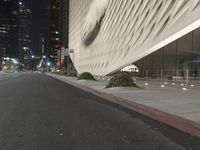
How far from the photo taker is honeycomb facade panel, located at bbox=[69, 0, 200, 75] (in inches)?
A: 1060

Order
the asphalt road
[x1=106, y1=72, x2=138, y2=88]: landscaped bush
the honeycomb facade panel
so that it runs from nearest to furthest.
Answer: the asphalt road < [x1=106, y1=72, x2=138, y2=88]: landscaped bush < the honeycomb facade panel

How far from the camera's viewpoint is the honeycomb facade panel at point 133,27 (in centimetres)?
2692

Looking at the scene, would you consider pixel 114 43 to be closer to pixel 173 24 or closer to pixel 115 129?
pixel 173 24

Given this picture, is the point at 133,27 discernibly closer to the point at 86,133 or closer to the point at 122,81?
the point at 122,81

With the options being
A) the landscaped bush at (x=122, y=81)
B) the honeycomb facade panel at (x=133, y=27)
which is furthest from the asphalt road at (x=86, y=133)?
the honeycomb facade panel at (x=133, y=27)

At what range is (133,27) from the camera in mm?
39719

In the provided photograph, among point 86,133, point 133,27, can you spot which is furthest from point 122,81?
point 86,133

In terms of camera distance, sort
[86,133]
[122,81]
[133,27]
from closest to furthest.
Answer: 1. [86,133]
2. [122,81]
3. [133,27]

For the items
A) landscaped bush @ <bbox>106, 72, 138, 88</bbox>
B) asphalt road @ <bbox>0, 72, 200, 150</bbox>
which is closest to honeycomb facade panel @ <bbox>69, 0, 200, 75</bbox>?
landscaped bush @ <bbox>106, 72, 138, 88</bbox>

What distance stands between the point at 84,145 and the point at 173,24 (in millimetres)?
22046

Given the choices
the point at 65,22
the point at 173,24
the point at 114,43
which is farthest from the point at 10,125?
the point at 65,22

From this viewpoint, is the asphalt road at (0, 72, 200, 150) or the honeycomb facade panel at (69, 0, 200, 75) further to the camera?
the honeycomb facade panel at (69, 0, 200, 75)

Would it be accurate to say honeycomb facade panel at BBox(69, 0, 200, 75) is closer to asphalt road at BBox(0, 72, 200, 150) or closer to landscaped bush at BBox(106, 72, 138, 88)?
landscaped bush at BBox(106, 72, 138, 88)

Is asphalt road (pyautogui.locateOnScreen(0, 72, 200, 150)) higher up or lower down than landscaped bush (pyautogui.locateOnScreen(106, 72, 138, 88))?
lower down
